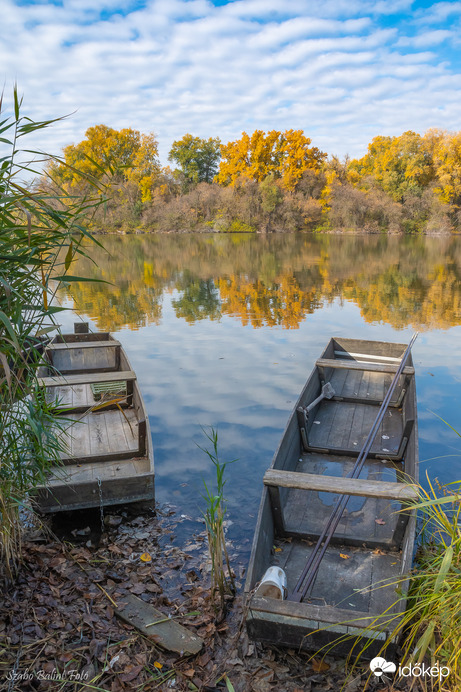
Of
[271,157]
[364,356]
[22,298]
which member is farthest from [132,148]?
[22,298]

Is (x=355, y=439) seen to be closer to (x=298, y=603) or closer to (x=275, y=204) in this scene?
(x=298, y=603)

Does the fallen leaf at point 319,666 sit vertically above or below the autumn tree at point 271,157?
below

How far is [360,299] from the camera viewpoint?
69.5 feet

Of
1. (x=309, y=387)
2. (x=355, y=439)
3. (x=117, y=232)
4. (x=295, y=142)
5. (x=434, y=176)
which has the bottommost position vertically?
(x=355, y=439)

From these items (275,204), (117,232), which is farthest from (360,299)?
(117,232)

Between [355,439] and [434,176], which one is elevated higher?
[434,176]

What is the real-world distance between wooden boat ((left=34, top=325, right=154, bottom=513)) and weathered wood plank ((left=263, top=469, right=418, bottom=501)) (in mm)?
1765

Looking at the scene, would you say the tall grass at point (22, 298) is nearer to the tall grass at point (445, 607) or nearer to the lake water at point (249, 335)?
the lake water at point (249, 335)

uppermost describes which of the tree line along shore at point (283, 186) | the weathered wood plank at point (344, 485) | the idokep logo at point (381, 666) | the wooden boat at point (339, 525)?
the tree line along shore at point (283, 186)

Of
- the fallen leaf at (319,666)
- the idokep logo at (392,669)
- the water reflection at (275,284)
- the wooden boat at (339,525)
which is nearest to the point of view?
the idokep logo at (392,669)

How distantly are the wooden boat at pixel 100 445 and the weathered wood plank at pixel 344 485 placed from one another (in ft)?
5.79

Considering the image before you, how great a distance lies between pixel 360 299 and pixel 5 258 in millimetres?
18893

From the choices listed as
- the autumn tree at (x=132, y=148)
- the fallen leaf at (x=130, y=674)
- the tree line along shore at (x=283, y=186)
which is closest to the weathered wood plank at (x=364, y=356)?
the fallen leaf at (x=130, y=674)

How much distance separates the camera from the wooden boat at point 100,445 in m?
5.71
